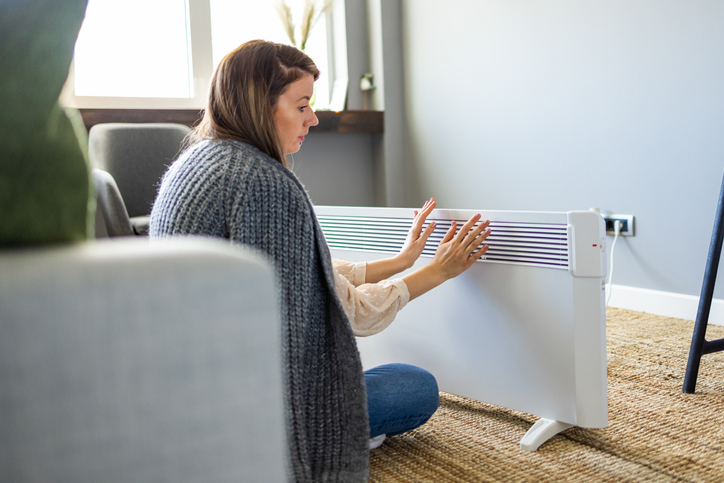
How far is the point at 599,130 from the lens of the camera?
254 cm

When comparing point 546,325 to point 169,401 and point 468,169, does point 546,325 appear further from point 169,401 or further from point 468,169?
point 468,169

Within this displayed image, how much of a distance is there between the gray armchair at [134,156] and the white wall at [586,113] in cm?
141

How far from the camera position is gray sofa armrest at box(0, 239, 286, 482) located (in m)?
0.36

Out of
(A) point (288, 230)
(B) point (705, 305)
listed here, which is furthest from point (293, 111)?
(B) point (705, 305)

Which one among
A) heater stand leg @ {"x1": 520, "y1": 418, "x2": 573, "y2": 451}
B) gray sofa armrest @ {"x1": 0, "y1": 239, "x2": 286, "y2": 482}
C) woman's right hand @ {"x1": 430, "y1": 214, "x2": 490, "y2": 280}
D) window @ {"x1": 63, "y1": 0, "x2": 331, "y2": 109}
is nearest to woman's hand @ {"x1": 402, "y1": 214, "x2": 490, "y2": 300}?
woman's right hand @ {"x1": 430, "y1": 214, "x2": 490, "y2": 280}

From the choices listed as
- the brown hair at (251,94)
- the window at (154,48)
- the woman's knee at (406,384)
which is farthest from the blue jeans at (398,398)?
the window at (154,48)

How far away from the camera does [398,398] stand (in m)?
1.26

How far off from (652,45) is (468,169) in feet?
3.53

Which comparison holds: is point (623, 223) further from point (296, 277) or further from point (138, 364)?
point (138, 364)

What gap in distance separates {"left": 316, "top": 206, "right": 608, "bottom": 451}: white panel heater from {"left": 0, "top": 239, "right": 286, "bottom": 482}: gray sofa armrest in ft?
2.97

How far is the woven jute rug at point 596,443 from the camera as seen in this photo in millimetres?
1184

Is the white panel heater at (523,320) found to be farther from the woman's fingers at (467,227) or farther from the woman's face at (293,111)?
the woman's face at (293,111)

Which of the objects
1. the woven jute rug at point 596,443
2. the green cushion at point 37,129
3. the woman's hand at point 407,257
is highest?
the green cushion at point 37,129

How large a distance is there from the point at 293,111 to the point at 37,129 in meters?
0.77
